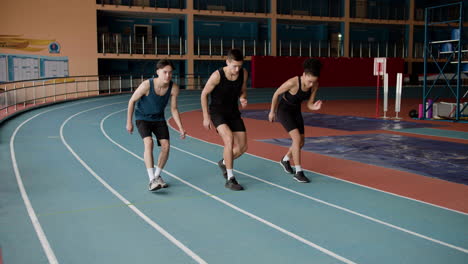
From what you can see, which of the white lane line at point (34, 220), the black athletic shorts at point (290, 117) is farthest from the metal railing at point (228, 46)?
the black athletic shorts at point (290, 117)

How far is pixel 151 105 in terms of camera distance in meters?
6.11

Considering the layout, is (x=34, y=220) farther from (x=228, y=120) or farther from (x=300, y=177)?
(x=300, y=177)

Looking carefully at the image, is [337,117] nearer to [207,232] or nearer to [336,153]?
[336,153]

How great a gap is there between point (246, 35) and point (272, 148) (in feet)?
83.1

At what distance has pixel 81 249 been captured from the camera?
4.11 metres

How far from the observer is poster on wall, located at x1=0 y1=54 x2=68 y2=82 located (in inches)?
1011

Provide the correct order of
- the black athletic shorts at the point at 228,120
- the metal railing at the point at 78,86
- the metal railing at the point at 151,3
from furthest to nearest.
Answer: the metal railing at the point at 151,3
the metal railing at the point at 78,86
the black athletic shorts at the point at 228,120

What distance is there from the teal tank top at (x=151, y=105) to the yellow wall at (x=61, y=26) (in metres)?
22.0

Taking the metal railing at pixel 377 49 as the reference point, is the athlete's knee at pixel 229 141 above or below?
below

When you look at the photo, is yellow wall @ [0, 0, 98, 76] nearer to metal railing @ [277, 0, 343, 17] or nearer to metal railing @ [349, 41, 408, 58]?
metal railing @ [277, 0, 343, 17]

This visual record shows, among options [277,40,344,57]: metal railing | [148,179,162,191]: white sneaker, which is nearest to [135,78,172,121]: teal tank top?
[148,179,162,191]: white sneaker

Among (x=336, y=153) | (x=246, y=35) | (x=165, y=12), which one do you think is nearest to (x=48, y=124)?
(x=336, y=153)

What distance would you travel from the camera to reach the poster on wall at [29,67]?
25.7 m

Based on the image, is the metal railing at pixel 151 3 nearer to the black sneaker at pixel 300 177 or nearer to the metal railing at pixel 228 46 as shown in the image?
the metal railing at pixel 228 46
